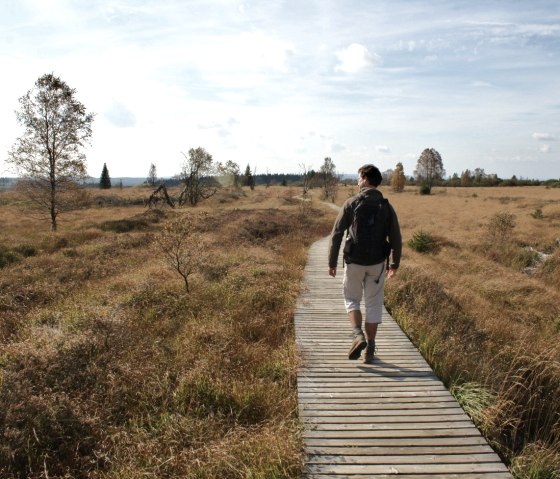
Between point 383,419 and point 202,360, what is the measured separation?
2303mm

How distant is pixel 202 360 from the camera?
5.14 meters

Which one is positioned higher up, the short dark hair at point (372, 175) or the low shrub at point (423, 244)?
the short dark hair at point (372, 175)

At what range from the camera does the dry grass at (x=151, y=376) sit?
3.54 metres

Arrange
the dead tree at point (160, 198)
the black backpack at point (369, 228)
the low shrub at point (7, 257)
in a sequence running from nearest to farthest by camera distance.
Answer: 1. the black backpack at point (369, 228)
2. the low shrub at point (7, 257)
3. the dead tree at point (160, 198)

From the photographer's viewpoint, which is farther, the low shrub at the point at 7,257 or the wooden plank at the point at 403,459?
the low shrub at the point at 7,257

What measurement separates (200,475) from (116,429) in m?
1.13

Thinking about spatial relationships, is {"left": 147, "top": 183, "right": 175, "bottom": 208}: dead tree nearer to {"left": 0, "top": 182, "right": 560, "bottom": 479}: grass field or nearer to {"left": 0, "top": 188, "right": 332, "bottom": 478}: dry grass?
{"left": 0, "top": 182, "right": 560, "bottom": 479}: grass field

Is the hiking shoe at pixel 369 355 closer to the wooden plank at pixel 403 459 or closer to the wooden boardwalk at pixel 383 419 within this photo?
the wooden boardwalk at pixel 383 419

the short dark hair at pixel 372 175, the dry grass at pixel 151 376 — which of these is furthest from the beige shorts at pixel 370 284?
the dry grass at pixel 151 376

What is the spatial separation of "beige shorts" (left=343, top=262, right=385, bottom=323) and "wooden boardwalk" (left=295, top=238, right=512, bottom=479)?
743mm

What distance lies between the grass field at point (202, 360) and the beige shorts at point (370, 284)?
1.14 m

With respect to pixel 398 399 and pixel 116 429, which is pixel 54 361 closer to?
pixel 116 429

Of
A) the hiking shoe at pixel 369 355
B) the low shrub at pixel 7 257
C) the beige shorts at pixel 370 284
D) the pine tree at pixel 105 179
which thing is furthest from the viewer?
the pine tree at pixel 105 179

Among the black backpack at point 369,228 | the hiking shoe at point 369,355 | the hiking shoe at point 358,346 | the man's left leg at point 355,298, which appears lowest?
the hiking shoe at point 369,355
